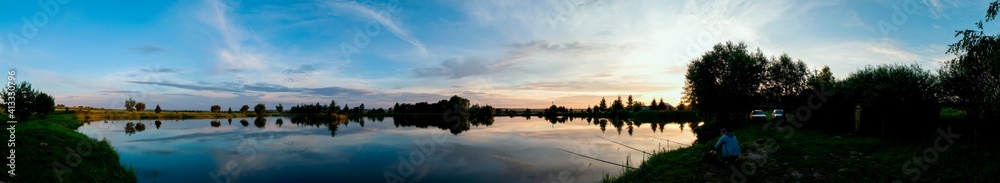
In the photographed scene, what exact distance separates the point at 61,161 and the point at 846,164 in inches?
1359

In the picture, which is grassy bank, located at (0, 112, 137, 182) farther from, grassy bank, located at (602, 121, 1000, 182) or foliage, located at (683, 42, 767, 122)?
foliage, located at (683, 42, 767, 122)

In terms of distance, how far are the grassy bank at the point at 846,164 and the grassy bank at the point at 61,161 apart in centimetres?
2236

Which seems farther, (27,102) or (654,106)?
(654,106)

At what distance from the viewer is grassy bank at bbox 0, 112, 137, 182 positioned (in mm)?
15846

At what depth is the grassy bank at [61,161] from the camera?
624 inches

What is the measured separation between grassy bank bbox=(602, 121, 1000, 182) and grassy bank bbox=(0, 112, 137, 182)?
22.4m

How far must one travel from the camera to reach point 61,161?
18.3 m

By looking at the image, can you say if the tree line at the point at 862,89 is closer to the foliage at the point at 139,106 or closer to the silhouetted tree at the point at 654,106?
the silhouetted tree at the point at 654,106

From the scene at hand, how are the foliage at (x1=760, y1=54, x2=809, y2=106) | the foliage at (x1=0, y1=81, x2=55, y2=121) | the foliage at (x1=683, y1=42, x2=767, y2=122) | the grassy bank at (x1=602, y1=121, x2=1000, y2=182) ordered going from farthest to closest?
the foliage at (x1=0, y1=81, x2=55, y2=121) → the foliage at (x1=760, y1=54, x2=809, y2=106) → the foliage at (x1=683, y1=42, x2=767, y2=122) → the grassy bank at (x1=602, y1=121, x2=1000, y2=182)

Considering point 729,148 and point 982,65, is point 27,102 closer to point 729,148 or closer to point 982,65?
point 729,148

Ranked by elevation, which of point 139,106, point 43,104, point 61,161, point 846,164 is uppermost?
point 43,104

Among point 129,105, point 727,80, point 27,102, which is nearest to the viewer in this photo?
point 727,80

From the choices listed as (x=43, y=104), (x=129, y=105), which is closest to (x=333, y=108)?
(x=129, y=105)

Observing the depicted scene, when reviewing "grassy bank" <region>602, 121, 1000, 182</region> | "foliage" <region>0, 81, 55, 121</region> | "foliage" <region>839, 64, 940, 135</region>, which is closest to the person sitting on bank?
"grassy bank" <region>602, 121, 1000, 182</region>
